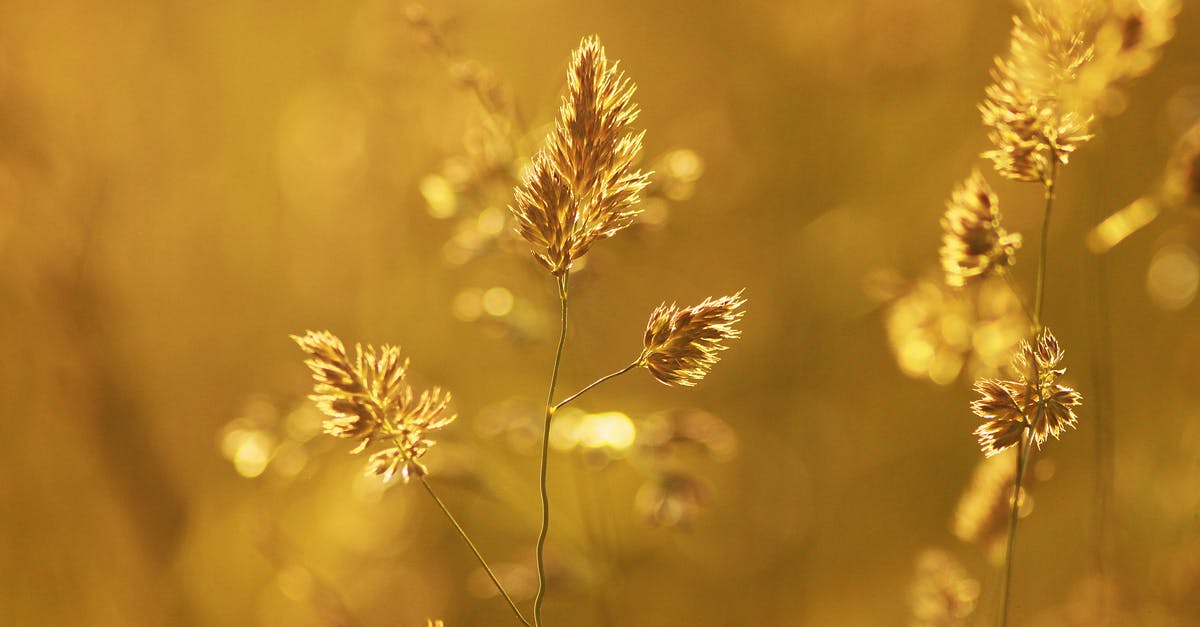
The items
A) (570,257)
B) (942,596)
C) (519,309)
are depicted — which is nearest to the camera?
(570,257)

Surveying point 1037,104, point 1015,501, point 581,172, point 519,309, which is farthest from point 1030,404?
point 519,309

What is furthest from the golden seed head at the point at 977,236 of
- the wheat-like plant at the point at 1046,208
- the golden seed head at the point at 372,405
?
the golden seed head at the point at 372,405

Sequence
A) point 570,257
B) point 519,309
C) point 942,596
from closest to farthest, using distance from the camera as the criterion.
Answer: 1. point 570,257
2. point 942,596
3. point 519,309

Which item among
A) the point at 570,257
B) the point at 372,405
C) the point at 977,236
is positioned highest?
the point at 977,236

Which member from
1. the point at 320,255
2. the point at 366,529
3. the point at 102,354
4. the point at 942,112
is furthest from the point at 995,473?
the point at 102,354

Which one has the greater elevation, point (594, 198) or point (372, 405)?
point (594, 198)

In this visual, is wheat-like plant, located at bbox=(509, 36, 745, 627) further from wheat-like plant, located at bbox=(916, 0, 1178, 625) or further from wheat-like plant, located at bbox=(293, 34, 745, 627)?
wheat-like plant, located at bbox=(916, 0, 1178, 625)

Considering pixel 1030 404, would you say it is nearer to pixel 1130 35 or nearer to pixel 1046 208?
pixel 1046 208
